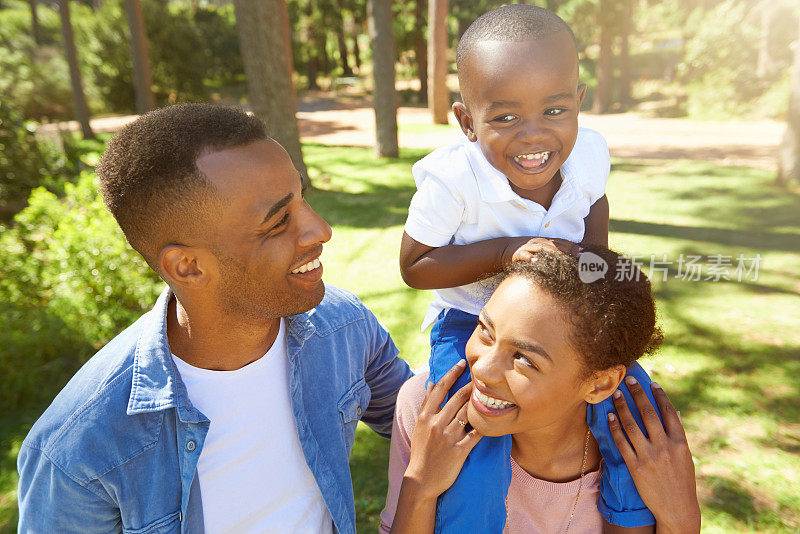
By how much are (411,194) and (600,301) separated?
7224 millimetres

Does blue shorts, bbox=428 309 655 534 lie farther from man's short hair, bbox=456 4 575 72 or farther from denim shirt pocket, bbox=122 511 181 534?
man's short hair, bbox=456 4 575 72

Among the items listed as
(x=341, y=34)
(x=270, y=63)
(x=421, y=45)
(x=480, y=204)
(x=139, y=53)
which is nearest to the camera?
(x=480, y=204)

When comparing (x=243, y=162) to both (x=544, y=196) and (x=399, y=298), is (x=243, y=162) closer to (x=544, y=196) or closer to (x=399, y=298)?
(x=544, y=196)

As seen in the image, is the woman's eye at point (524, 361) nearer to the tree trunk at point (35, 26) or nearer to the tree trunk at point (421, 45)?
the tree trunk at point (421, 45)

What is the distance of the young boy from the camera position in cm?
181

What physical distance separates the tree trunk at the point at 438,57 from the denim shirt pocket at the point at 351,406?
1355 cm

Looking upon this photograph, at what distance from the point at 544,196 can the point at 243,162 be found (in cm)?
117

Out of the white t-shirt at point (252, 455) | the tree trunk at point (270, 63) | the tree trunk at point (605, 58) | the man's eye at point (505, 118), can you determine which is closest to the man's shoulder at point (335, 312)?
the white t-shirt at point (252, 455)

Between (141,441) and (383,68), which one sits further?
(383,68)

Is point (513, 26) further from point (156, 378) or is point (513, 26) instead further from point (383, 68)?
point (383, 68)

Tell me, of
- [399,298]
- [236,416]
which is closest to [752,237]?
[399,298]

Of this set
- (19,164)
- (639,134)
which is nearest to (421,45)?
(639,134)

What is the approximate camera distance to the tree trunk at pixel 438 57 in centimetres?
1402

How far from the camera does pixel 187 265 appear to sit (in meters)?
1.77
